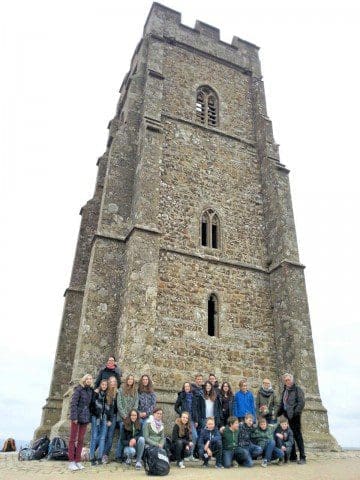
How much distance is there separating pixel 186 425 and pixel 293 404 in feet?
7.39

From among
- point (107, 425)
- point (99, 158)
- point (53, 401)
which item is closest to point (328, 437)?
point (107, 425)

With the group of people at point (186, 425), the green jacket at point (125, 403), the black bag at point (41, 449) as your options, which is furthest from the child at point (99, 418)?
the black bag at point (41, 449)

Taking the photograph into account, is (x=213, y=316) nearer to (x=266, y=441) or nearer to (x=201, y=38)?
(x=266, y=441)

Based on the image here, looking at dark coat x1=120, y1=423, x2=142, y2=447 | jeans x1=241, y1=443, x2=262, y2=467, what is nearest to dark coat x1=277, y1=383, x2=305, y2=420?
jeans x1=241, y1=443, x2=262, y2=467

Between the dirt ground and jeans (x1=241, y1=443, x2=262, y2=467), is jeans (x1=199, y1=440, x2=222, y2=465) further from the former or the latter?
jeans (x1=241, y1=443, x2=262, y2=467)

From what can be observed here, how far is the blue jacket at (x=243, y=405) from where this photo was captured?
320 inches

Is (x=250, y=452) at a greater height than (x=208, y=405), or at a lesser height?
lesser

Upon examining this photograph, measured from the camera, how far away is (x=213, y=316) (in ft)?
39.1

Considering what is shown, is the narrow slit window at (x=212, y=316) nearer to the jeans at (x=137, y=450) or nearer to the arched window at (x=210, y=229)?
the arched window at (x=210, y=229)

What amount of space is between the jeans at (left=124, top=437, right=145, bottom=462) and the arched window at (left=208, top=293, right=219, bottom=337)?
5.08m

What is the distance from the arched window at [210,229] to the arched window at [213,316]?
1933 mm

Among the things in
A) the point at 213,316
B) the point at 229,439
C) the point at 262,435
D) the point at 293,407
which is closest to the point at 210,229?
the point at 213,316

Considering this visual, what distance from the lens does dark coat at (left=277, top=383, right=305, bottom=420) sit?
7.67 m

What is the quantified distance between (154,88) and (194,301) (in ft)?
27.9
